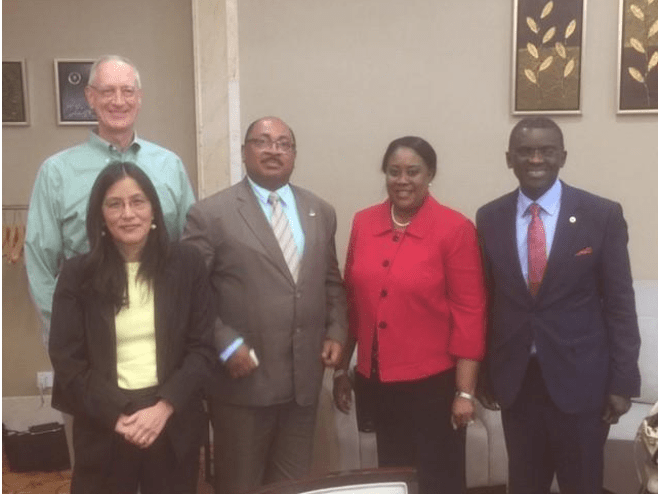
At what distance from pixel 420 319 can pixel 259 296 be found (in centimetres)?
44

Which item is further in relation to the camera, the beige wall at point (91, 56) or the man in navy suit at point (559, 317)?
the beige wall at point (91, 56)

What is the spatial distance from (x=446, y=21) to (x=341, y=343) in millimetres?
1961

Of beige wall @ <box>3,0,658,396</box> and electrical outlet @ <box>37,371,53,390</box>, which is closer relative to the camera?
beige wall @ <box>3,0,658,396</box>

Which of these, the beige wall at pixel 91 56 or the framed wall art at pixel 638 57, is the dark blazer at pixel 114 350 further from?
the framed wall art at pixel 638 57

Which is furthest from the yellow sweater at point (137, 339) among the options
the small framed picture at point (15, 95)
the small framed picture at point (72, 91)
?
the small framed picture at point (15, 95)

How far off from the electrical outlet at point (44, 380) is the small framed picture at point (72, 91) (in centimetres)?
128

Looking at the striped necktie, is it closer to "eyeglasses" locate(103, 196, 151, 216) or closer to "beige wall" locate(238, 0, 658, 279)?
"eyeglasses" locate(103, 196, 151, 216)

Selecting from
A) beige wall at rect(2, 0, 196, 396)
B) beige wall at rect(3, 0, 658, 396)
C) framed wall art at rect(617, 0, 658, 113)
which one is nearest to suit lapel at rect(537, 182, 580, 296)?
beige wall at rect(3, 0, 658, 396)

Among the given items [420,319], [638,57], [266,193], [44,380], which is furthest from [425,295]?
[44,380]

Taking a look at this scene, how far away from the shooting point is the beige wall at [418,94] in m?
3.38

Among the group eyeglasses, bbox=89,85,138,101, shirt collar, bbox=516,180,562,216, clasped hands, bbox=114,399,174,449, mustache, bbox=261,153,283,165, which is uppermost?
eyeglasses, bbox=89,85,138,101

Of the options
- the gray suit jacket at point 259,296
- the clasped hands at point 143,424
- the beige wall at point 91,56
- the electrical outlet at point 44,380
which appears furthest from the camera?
the electrical outlet at point 44,380

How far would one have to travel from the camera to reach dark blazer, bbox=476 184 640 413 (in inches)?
71.9

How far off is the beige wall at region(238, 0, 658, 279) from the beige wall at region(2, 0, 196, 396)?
357mm
